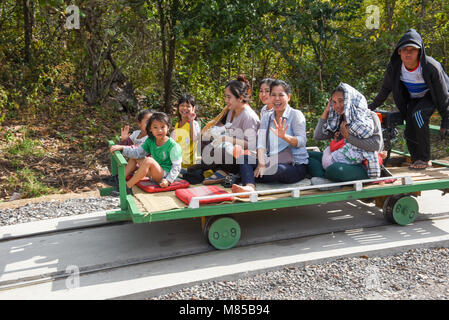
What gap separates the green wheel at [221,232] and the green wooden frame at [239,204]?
0.21 metres

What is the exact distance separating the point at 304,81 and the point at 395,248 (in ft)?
18.1

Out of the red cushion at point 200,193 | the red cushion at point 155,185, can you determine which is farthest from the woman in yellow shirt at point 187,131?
the red cushion at point 200,193

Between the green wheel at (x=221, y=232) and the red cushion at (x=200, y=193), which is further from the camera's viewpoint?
the green wheel at (x=221, y=232)

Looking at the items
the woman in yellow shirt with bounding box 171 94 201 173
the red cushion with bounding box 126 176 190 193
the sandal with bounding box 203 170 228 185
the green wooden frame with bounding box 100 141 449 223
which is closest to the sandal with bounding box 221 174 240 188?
the sandal with bounding box 203 170 228 185

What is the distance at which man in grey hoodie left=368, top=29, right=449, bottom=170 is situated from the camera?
17.6 ft

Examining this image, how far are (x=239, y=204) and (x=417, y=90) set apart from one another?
2.97m

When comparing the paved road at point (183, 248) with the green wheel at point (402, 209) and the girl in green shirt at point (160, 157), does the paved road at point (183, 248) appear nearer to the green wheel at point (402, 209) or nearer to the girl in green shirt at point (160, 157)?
the green wheel at point (402, 209)

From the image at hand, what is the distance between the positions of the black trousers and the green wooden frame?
0.70 meters

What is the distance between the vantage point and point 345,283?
12.8 ft

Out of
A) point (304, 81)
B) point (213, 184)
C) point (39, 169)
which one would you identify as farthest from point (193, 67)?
point (213, 184)

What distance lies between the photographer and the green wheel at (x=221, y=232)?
4449mm

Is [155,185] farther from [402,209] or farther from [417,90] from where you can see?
[417,90]

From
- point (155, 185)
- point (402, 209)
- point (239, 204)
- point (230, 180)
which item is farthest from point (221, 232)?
point (402, 209)

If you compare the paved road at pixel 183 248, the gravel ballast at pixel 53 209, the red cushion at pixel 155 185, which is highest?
the red cushion at pixel 155 185
